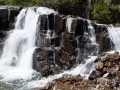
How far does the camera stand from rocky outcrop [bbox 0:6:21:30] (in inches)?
942

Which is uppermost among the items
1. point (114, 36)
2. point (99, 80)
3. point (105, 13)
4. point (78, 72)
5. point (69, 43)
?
point (105, 13)

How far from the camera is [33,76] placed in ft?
61.4

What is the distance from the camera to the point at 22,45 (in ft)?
72.6

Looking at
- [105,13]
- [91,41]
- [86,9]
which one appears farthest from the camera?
[86,9]

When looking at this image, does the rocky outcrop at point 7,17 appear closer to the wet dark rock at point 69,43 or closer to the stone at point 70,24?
the stone at point 70,24

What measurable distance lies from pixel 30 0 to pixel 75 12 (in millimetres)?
7214

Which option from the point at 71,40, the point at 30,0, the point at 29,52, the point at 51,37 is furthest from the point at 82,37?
the point at 30,0

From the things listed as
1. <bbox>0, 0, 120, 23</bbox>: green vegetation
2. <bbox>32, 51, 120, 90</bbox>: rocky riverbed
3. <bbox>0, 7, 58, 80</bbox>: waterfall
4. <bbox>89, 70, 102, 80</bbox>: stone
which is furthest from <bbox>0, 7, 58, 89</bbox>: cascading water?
<bbox>89, 70, 102, 80</bbox>: stone

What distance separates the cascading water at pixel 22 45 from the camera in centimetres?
2038

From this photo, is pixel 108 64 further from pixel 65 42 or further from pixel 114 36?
pixel 114 36

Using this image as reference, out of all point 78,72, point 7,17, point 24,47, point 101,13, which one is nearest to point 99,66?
point 78,72

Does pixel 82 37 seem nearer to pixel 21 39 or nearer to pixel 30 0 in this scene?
pixel 21 39

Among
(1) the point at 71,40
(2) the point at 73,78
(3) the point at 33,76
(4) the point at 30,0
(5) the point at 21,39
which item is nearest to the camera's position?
(2) the point at 73,78

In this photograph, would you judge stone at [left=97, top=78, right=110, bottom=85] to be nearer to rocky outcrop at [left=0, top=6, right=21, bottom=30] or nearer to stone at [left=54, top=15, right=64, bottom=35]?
stone at [left=54, top=15, right=64, bottom=35]
